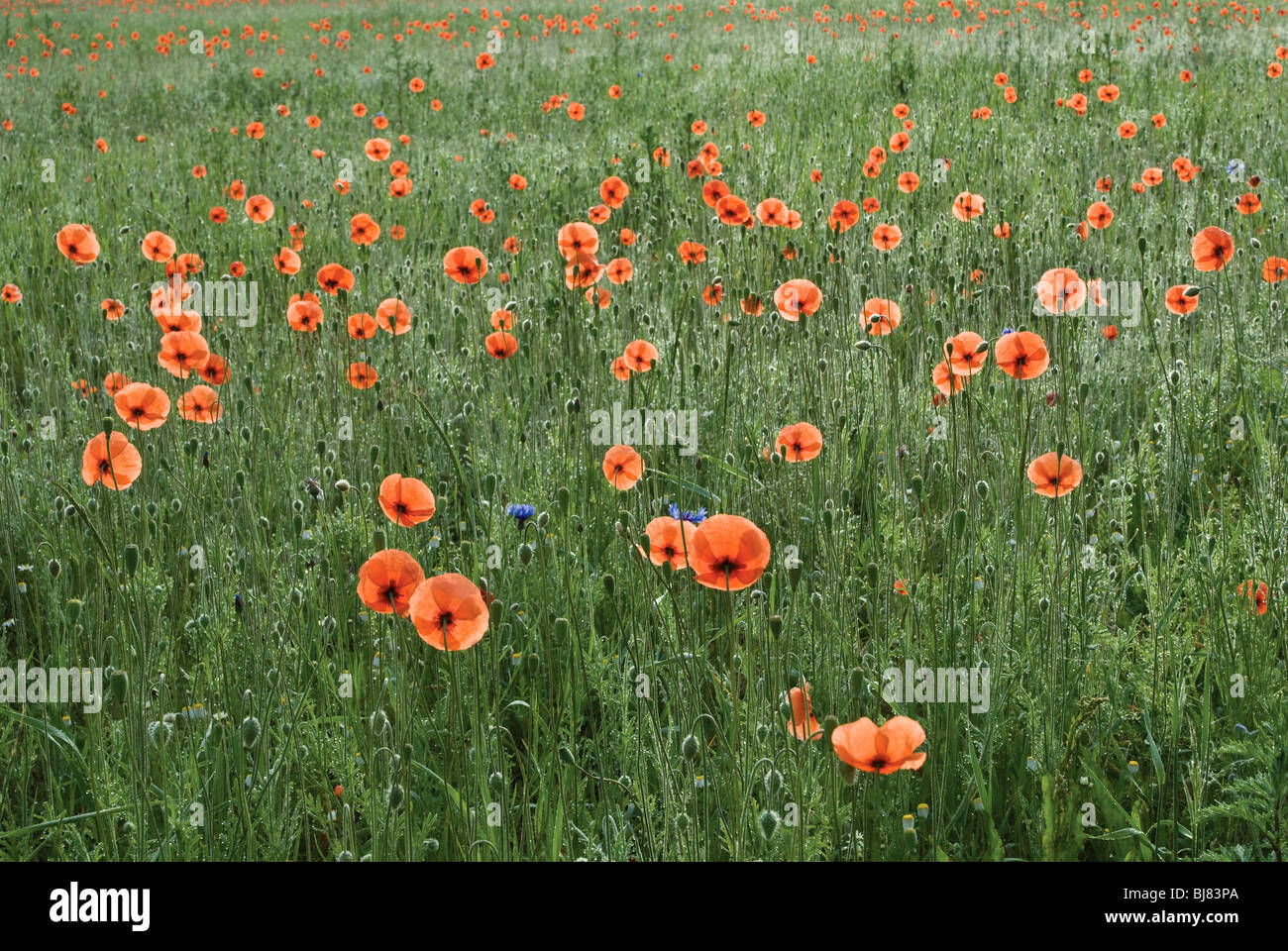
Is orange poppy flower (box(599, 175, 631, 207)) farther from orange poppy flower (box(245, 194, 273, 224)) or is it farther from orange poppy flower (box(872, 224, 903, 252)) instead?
orange poppy flower (box(245, 194, 273, 224))

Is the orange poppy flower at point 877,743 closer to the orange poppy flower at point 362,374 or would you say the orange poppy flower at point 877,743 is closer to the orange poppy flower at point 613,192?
the orange poppy flower at point 362,374

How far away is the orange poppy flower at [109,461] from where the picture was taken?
210 centimetres

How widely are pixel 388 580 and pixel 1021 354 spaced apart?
4.71 ft

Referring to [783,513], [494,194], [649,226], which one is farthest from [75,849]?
[494,194]

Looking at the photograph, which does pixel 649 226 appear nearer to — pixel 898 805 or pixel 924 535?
pixel 924 535

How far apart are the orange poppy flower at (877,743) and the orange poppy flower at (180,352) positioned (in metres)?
1.98

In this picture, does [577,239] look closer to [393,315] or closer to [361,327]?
[393,315]

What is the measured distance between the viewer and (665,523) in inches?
68.1

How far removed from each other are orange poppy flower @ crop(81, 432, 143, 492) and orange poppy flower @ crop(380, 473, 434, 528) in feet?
1.99

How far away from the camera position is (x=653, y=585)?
246cm

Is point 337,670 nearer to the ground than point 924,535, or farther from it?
nearer to the ground

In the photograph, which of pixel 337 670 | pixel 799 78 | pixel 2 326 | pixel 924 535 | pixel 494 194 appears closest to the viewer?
pixel 337 670

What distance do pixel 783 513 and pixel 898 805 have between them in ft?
3.20

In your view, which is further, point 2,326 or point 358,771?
point 2,326
